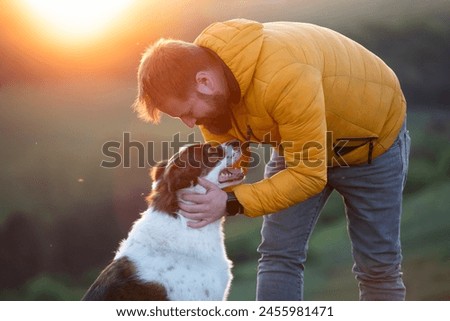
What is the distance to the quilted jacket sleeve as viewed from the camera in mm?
2080

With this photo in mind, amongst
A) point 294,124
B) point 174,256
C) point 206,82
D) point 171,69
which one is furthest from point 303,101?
point 174,256

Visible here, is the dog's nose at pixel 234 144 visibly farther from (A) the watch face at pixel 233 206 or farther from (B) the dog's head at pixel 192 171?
(A) the watch face at pixel 233 206

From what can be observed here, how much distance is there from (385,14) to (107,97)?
154 centimetres

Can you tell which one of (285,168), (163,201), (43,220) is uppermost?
(285,168)

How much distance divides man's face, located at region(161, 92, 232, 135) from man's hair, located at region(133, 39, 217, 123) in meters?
0.03

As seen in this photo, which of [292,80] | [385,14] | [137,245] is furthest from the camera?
[385,14]

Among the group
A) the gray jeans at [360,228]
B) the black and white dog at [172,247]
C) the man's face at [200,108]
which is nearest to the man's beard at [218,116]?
the man's face at [200,108]

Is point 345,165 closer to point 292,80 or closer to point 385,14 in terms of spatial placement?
point 292,80

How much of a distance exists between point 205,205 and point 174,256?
26 centimetres

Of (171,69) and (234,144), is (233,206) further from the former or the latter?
(171,69)

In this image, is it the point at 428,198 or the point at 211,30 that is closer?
the point at 211,30

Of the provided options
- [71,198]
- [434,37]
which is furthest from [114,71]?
[434,37]

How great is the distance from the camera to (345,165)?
8.24 ft

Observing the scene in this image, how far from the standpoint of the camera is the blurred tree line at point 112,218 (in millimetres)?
3002
